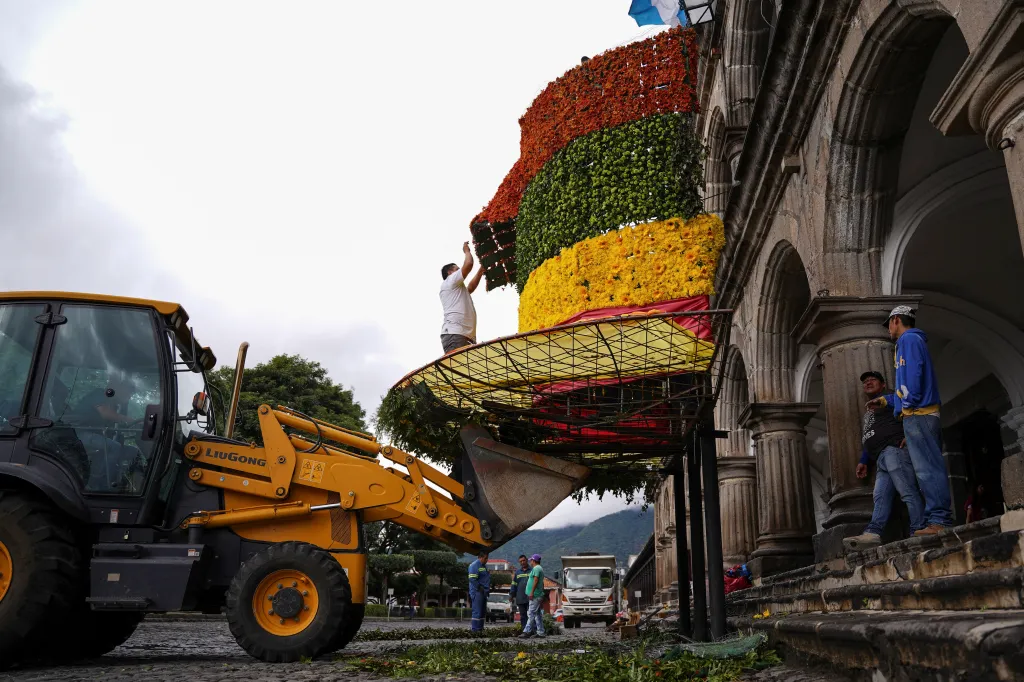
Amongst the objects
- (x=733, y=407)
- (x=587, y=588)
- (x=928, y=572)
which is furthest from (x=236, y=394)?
(x=587, y=588)

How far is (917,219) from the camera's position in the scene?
8164mm

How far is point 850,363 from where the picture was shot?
300 inches

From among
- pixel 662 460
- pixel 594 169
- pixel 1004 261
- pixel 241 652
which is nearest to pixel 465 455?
pixel 662 460

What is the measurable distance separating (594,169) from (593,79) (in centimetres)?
167

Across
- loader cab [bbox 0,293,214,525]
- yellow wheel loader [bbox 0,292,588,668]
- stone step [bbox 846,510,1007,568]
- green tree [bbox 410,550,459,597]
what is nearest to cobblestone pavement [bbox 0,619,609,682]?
yellow wheel loader [bbox 0,292,588,668]

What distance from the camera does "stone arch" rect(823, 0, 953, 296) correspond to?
6.84 meters

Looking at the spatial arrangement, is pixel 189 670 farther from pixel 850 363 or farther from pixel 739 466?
pixel 739 466

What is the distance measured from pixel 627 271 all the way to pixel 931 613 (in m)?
7.94

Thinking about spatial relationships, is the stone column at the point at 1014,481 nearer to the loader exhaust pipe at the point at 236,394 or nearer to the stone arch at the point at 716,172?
the loader exhaust pipe at the point at 236,394

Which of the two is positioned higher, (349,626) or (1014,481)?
(1014,481)

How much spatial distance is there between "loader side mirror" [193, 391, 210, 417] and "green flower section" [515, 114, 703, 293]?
5.63 meters

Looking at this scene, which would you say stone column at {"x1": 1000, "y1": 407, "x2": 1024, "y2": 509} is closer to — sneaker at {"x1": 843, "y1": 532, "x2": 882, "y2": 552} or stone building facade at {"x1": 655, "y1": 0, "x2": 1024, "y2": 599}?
stone building facade at {"x1": 655, "y1": 0, "x2": 1024, "y2": 599}

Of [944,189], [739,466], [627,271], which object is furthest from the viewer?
[739,466]

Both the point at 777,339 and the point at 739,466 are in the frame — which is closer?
the point at 777,339
